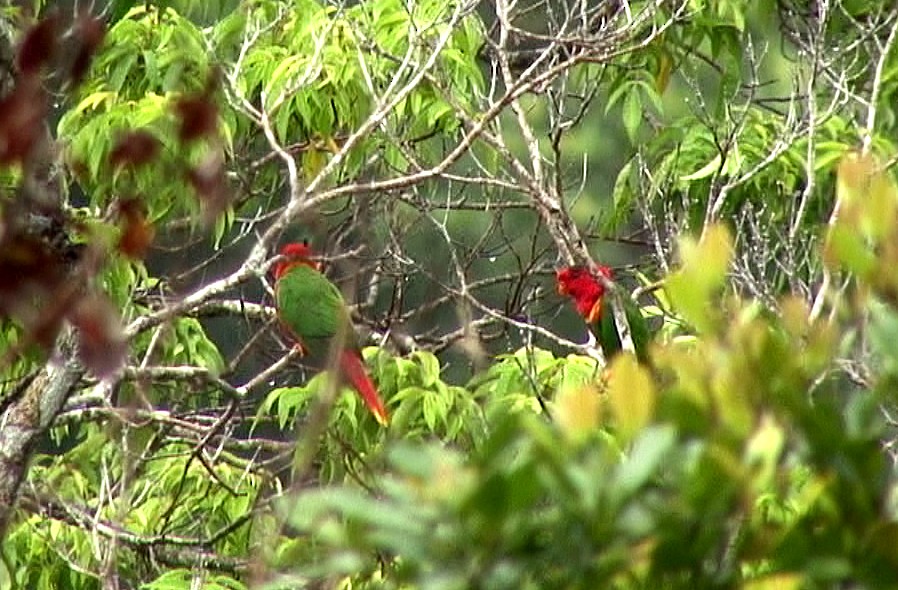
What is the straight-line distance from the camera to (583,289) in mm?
5543

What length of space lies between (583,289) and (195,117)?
13.4 feet

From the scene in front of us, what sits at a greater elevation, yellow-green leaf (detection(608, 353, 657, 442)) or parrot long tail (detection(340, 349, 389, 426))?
yellow-green leaf (detection(608, 353, 657, 442))

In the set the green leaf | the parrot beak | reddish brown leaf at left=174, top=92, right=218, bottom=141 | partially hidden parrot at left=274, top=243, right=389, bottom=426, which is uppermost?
reddish brown leaf at left=174, top=92, right=218, bottom=141

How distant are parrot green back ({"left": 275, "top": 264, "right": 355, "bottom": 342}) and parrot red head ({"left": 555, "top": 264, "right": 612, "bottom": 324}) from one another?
2.14ft

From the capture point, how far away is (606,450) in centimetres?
136

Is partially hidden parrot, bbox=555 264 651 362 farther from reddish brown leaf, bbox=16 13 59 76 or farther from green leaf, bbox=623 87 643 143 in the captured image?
reddish brown leaf, bbox=16 13 59 76

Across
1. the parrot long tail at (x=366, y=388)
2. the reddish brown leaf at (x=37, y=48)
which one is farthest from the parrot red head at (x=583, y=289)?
the reddish brown leaf at (x=37, y=48)

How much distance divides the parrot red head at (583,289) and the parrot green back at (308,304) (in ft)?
2.14

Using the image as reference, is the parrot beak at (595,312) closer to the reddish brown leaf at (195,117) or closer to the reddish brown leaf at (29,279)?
the reddish brown leaf at (195,117)

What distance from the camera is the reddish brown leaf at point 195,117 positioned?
1.50 metres

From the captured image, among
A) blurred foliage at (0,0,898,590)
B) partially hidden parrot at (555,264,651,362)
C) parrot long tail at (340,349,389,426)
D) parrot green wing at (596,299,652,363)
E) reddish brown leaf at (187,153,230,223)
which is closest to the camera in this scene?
reddish brown leaf at (187,153,230,223)

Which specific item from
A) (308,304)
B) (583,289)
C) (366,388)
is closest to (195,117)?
(366,388)

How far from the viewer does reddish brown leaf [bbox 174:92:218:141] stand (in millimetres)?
1500

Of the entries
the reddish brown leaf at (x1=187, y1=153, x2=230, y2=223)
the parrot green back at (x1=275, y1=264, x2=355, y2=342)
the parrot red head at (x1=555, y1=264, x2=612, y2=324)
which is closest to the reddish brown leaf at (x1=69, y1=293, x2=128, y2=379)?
the reddish brown leaf at (x1=187, y1=153, x2=230, y2=223)
